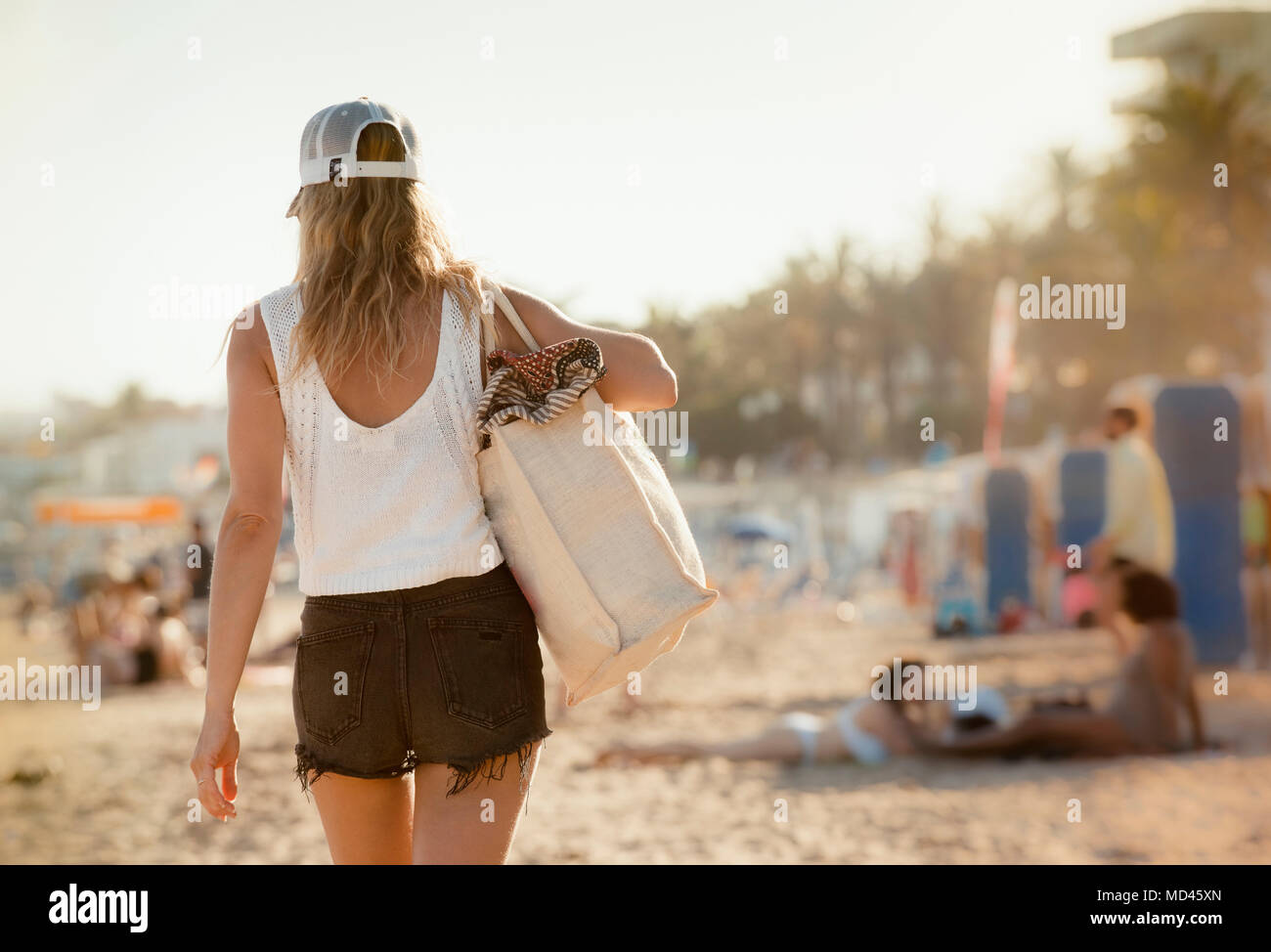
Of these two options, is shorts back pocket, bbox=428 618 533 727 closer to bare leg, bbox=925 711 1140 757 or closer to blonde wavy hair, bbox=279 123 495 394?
blonde wavy hair, bbox=279 123 495 394

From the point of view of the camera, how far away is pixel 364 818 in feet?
6.29

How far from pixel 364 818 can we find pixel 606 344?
2.62 ft

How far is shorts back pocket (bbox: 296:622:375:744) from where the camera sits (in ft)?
6.14

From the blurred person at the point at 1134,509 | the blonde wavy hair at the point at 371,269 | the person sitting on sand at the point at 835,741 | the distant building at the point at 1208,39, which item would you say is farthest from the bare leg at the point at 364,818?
the distant building at the point at 1208,39

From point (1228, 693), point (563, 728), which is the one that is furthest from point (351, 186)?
point (1228, 693)

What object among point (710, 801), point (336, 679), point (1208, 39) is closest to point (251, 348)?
point (336, 679)

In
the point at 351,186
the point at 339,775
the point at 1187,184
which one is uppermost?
the point at 1187,184

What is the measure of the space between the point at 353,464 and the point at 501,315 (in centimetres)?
33

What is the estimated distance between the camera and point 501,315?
2012 mm

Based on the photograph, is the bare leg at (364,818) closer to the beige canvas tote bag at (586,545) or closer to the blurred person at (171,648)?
the beige canvas tote bag at (586,545)

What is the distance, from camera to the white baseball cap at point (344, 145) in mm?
1947
